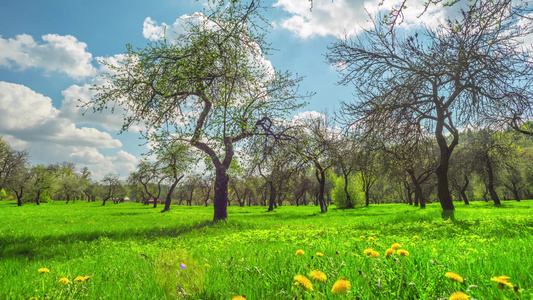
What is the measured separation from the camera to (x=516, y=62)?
8344 mm

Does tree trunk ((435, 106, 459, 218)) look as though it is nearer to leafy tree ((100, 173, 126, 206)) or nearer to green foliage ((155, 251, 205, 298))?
green foliage ((155, 251, 205, 298))

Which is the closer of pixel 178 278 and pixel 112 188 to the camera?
pixel 178 278

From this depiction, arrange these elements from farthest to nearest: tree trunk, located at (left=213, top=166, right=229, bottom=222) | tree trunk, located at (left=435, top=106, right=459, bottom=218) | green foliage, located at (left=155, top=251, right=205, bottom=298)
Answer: tree trunk, located at (left=435, top=106, right=459, bottom=218) < tree trunk, located at (left=213, top=166, right=229, bottom=222) < green foliage, located at (left=155, top=251, right=205, bottom=298)

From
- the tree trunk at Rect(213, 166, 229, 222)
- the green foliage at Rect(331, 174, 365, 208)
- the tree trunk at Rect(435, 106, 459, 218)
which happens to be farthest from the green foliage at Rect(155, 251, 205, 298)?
the green foliage at Rect(331, 174, 365, 208)

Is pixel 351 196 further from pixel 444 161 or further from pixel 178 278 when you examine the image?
pixel 178 278

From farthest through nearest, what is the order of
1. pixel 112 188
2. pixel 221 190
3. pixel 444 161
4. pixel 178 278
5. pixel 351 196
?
pixel 112 188, pixel 351 196, pixel 444 161, pixel 221 190, pixel 178 278

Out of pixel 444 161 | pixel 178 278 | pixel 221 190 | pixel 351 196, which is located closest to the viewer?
pixel 178 278

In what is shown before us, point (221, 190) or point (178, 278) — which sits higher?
point (221, 190)

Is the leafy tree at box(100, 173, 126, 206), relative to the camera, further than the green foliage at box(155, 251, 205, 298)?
Yes

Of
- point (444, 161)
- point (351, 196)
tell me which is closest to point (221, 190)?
point (444, 161)

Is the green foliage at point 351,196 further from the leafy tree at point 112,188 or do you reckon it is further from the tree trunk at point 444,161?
the leafy tree at point 112,188

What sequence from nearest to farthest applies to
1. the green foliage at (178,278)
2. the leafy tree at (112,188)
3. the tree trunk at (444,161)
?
the green foliage at (178,278) < the tree trunk at (444,161) < the leafy tree at (112,188)

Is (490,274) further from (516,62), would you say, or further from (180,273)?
(516,62)

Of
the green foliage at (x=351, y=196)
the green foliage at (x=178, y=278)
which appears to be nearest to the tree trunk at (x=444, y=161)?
the green foliage at (x=178, y=278)
